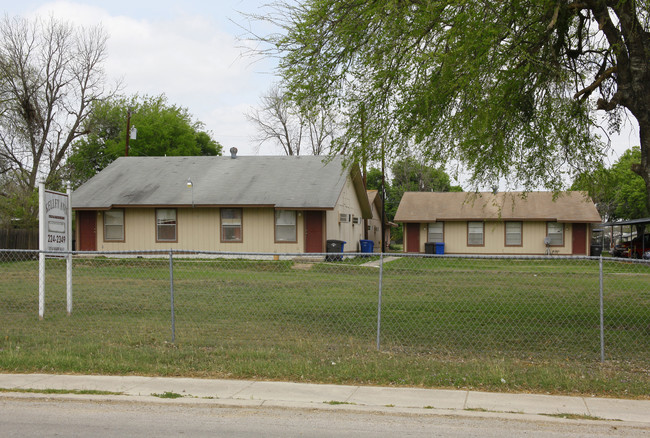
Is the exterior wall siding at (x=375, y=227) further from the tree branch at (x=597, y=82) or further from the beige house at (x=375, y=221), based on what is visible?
the tree branch at (x=597, y=82)

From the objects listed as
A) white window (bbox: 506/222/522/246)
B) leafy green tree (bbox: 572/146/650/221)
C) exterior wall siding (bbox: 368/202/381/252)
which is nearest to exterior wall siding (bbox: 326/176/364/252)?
exterior wall siding (bbox: 368/202/381/252)

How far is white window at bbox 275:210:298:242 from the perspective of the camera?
26016 millimetres

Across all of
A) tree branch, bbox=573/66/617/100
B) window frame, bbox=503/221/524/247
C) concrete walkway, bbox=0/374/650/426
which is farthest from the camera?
window frame, bbox=503/221/524/247

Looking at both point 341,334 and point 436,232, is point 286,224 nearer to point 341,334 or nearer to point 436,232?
point 436,232

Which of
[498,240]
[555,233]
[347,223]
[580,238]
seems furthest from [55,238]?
[580,238]

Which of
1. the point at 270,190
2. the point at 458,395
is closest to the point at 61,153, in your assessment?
the point at 270,190

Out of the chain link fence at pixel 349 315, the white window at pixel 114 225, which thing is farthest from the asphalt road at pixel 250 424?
the white window at pixel 114 225

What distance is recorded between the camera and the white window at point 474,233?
33.1m

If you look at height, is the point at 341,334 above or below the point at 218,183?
below

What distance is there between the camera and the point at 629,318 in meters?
10.9

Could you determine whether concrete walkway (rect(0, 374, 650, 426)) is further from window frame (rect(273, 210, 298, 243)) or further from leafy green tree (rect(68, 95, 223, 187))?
leafy green tree (rect(68, 95, 223, 187))

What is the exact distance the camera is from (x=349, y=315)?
1119 cm

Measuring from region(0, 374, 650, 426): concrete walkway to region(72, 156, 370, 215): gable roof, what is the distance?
17925mm

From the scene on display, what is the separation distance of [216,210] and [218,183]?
1790 millimetres
